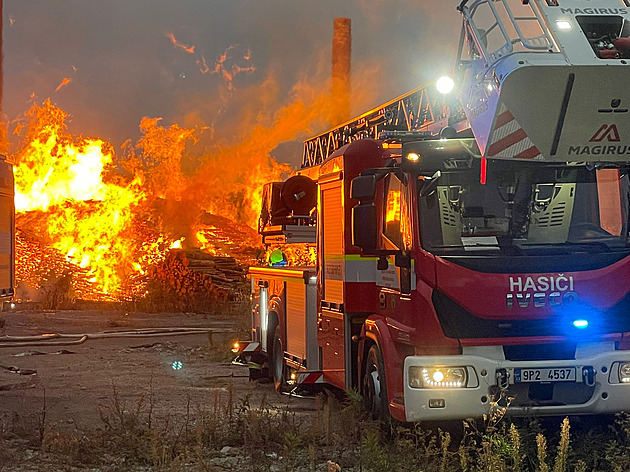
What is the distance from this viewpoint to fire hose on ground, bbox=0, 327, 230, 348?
1931 centimetres

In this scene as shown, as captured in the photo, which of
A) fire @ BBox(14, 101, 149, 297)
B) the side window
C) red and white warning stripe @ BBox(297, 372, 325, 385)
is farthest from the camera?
fire @ BBox(14, 101, 149, 297)

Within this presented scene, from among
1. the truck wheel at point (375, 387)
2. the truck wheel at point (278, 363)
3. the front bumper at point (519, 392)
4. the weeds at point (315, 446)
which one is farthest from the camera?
the truck wheel at point (278, 363)

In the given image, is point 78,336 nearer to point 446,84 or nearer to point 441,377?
point 446,84

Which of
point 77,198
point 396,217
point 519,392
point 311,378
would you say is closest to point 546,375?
point 519,392

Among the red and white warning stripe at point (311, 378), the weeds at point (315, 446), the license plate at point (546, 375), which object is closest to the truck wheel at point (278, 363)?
the red and white warning stripe at point (311, 378)

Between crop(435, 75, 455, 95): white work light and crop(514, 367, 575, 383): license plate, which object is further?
crop(435, 75, 455, 95): white work light

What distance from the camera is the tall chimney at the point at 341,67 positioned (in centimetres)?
3173

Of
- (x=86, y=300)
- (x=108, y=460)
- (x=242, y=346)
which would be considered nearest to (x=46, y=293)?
(x=86, y=300)

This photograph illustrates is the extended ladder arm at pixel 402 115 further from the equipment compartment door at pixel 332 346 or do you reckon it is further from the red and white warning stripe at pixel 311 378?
the red and white warning stripe at pixel 311 378

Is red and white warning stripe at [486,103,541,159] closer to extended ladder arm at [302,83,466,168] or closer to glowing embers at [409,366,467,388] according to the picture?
glowing embers at [409,366,467,388]

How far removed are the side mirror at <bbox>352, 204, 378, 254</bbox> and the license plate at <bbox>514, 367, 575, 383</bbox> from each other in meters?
1.50

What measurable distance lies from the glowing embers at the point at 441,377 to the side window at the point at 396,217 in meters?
1.02

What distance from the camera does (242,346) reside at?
14.5 meters

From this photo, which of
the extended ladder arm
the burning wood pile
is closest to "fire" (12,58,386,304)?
the burning wood pile
